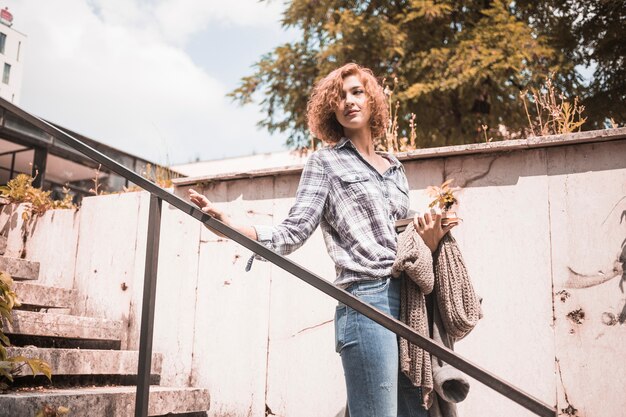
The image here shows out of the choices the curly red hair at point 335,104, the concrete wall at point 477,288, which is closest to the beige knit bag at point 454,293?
the curly red hair at point 335,104

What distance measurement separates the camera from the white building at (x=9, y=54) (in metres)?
25.7

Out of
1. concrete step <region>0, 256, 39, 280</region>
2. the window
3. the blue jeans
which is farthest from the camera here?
the window

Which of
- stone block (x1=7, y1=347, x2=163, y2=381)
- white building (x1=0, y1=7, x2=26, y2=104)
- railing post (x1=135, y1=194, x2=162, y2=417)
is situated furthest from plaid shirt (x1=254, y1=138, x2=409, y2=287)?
white building (x1=0, y1=7, x2=26, y2=104)

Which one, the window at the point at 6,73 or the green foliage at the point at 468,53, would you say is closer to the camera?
the green foliage at the point at 468,53

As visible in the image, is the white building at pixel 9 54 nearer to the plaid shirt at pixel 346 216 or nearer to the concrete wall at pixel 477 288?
the concrete wall at pixel 477 288

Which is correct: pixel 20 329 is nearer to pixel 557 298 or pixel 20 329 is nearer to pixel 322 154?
pixel 322 154

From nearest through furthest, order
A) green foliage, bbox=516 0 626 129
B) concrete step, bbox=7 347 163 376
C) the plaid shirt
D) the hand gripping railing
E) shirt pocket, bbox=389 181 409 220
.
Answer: the hand gripping railing < the plaid shirt < shirt pocket, bbox=389 181 409 220 < concrete step, bbox=7 347 163 376 < green foliage, bbox=516 0 626 129

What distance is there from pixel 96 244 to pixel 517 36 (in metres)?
5.94

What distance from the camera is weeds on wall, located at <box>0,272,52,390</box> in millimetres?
2363

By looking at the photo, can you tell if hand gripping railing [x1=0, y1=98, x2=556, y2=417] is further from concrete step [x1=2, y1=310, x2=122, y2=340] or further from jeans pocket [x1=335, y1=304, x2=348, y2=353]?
concrete step [x1=2, y1=310, x2=122, y2=340]

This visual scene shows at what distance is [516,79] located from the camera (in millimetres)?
7762

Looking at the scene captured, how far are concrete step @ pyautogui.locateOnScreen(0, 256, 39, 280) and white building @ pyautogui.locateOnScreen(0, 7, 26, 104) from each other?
83.0 feet

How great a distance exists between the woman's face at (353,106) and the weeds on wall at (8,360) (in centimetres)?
169

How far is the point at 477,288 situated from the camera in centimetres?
265
